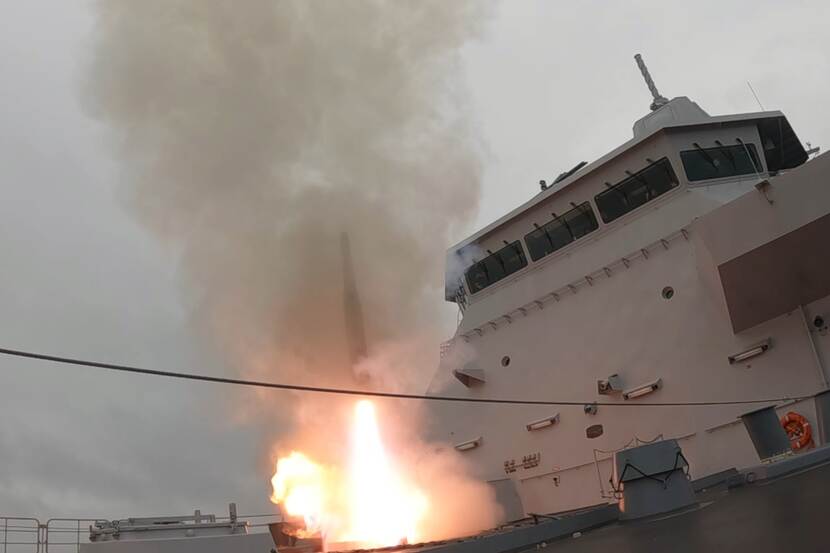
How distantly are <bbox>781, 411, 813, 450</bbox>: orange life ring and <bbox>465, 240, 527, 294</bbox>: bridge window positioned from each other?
18.7ft

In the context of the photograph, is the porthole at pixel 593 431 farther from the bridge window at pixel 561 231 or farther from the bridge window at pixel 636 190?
the bridge window at pixel 636 190

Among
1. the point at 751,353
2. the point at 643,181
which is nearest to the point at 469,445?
the point at 751,353

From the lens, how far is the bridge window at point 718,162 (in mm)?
11328

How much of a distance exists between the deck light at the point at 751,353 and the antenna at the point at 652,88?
634 cm

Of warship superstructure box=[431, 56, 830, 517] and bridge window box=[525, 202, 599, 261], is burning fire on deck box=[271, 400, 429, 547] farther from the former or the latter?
bridge window box=[525, 202, 599, 261]

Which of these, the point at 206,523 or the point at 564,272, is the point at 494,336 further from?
the point at 206,523

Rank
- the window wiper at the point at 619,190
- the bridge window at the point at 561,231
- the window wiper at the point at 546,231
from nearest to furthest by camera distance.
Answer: the window wiper at the point at 619,190 → the bridge window at the point at 561,231 → the window wiper at the point at 546,231

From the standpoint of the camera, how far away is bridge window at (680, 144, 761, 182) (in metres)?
11.3

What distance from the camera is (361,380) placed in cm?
1322

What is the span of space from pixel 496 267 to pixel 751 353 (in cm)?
545

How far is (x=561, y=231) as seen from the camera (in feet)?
41.9

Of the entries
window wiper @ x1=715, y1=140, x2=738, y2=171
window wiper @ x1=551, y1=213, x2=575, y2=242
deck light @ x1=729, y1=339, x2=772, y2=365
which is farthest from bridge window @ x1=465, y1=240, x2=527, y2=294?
deck light @ x1=729, y1=339, x2=772, y2=365

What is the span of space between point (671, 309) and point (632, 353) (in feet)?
3.15

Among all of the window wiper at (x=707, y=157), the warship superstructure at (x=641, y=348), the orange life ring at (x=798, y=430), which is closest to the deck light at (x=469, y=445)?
the warship superstructure at (x=641, y=348)
